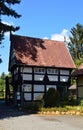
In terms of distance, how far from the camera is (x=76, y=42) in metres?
78.0

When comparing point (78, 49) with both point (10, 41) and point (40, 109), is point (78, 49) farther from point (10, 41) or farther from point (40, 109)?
point (40, 109)

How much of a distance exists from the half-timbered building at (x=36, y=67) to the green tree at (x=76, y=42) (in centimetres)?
3129

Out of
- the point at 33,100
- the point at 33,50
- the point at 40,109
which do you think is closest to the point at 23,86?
the point at 33,100

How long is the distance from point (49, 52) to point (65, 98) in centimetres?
822

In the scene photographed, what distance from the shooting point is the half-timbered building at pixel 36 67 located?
40.7 metres

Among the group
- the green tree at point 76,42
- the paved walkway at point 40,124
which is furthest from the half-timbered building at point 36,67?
the green tree at point 76,42

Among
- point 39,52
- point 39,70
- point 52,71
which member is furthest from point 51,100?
point 39,52

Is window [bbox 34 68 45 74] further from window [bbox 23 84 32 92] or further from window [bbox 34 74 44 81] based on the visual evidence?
window [bbox 23 84 32 92]

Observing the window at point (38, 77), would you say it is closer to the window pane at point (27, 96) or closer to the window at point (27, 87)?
the window at point (27, 87)

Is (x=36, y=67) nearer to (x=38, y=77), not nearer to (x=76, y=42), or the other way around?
(x=38, y=77)

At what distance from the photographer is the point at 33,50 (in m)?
43.1

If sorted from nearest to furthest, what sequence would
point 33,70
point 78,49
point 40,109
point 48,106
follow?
1. point 40,109
2. point 48,106
3. point 33,70
4. point 78,49

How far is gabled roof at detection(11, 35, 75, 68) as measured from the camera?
4153 cm

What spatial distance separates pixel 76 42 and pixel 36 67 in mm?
37898
